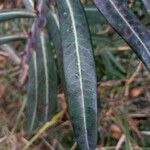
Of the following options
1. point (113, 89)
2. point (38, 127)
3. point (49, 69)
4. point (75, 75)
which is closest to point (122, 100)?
point (113, 89)

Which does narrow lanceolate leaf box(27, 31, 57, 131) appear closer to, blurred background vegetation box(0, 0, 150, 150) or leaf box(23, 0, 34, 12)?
leaf box(23, 0, 34, 12)

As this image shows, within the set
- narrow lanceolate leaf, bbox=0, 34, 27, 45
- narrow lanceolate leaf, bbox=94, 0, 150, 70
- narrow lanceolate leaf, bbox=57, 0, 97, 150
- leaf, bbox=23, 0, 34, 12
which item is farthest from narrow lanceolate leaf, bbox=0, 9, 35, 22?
narrow lanceolate leaf, bbox=94, 0, 150, 70

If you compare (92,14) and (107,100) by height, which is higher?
(92,14)

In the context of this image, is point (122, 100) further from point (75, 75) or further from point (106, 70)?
point (75, 75)

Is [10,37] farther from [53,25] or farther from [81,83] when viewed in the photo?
[81,83]

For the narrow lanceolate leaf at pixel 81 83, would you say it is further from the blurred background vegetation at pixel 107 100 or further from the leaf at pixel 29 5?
the blurred background vegetation at pixel 107 100

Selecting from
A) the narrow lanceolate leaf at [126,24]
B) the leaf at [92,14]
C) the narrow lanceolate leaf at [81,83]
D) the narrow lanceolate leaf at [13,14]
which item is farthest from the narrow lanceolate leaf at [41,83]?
the narrow lanceolate leaf at [126,24]

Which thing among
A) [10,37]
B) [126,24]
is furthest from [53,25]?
[126,24]
